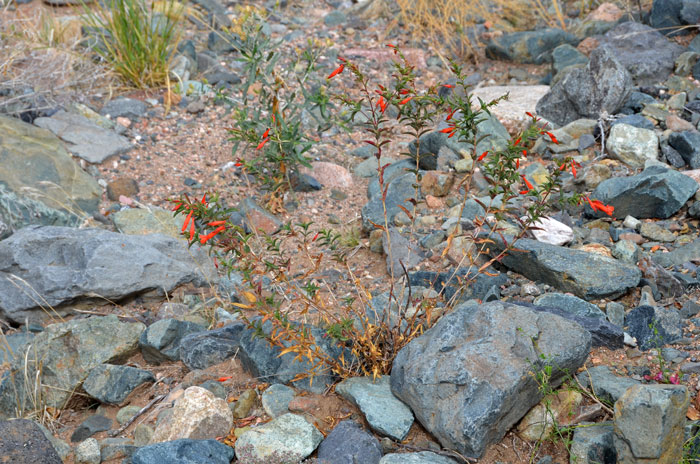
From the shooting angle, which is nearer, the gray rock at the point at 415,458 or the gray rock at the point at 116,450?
the gray rock at the point at 415,458

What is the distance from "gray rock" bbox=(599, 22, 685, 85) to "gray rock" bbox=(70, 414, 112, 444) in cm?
457

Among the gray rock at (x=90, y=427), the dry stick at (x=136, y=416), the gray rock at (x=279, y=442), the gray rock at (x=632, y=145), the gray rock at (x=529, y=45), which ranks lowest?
the gray rock at (x=90, y=427)

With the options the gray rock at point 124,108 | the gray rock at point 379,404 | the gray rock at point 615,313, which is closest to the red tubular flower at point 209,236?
the gray rock at point 379,404

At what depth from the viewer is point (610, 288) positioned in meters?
3.14

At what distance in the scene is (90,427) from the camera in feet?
9.66

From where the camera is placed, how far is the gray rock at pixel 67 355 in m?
3.07

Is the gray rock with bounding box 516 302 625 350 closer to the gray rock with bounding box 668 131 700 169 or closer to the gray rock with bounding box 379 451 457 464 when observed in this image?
the gray rock with bounding box 379 451 457 464

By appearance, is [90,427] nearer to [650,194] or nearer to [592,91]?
[650,194]

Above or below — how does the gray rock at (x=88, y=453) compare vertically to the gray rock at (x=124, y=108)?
below

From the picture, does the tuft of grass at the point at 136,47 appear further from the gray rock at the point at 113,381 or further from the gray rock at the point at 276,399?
the gray rock at the point at 276,399

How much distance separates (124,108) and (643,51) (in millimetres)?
4255

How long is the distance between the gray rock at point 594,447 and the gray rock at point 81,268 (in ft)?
6.95

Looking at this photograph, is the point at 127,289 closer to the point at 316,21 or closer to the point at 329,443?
the point at 329,443

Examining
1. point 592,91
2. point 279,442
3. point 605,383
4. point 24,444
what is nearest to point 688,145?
point 592,91
